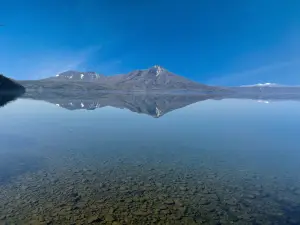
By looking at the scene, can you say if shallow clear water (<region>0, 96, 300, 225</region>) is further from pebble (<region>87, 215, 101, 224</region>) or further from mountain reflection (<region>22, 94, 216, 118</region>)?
mountain reflection (<region>22, 94, 216, 118</region>)

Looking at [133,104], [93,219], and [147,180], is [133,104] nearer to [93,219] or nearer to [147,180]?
[147,180]

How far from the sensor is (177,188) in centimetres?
1667

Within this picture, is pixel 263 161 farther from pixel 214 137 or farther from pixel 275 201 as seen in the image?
pixel 214 137

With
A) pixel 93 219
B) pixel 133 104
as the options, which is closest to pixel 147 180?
pixel 93 219

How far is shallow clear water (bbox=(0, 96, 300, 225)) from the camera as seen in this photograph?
13180 millimetres

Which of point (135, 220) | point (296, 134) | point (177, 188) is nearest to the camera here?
point (135, 220)

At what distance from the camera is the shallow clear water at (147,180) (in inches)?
519

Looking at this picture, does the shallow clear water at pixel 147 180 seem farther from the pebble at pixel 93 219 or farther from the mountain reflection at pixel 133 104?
the mountain reflection at pixel 133 104

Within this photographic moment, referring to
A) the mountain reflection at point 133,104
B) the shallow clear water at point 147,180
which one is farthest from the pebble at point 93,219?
the mountain reflection at point 133,104

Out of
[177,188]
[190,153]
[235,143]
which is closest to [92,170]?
[177,188]

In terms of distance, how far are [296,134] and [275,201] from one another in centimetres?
2541

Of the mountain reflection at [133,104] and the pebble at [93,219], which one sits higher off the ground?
the mountain reflection at [133,104]

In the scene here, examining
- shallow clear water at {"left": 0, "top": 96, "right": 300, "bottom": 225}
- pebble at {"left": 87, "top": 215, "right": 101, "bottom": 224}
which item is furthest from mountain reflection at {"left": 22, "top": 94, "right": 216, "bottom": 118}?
pebble at {"left": 87, "top": 215, "right": 101, "bottom": 224}

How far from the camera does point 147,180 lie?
58.4 ft
